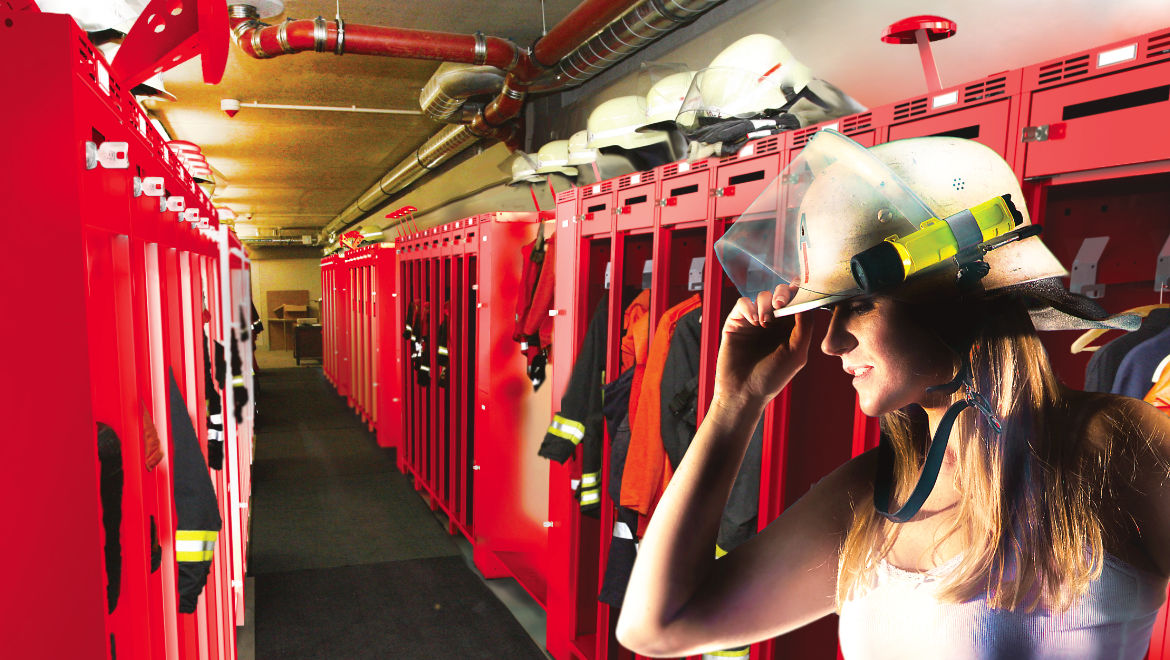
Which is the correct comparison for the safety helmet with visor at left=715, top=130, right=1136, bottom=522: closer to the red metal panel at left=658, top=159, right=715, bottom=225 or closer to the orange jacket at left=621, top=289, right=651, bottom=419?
the red metal panel at left=658, top=159, right=715, bottom=225

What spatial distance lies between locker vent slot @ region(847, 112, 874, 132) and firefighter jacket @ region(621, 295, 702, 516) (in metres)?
0.84

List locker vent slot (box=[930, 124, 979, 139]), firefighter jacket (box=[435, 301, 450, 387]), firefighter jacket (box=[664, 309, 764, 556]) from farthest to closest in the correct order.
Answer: firefighter jacket (box=[435, 301, 450, 387]) → firefighter jacket (box=[664, 309, 764, 556]) → locker vent slot (box=[930, 124, 979, 139])

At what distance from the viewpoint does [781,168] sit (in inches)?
74.9

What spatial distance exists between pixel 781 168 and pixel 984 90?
574mm

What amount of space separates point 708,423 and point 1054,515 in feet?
1.30

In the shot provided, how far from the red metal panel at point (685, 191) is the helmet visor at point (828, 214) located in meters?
1.32

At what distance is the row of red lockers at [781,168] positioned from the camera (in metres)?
1.21

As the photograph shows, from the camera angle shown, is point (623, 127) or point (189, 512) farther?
point (623, 127)

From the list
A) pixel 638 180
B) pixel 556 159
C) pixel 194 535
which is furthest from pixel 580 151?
pixel 194 535

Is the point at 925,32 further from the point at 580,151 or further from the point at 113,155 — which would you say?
the point at 580,151

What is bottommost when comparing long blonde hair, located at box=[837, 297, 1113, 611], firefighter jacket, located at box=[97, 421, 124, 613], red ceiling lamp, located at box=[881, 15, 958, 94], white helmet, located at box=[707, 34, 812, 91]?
firefighter jacket, located at box=[97, 421, 124, 613]

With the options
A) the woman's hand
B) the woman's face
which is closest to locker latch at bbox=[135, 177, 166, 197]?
the woman's hand

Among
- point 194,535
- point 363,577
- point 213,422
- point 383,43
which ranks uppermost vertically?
point 383,43

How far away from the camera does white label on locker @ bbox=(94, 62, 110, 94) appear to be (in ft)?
3.71
